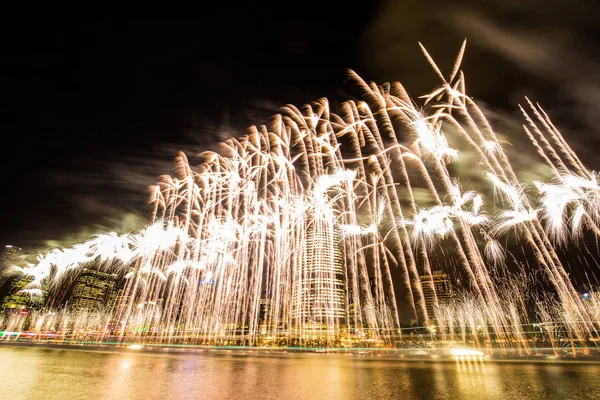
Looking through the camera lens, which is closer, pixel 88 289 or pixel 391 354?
pixel 391 354

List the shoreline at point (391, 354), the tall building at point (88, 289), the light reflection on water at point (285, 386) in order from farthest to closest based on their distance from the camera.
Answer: the tall building at point (88, 289) → the shoreline at point (391, 354) → the light reflection on water at point (285, 386)

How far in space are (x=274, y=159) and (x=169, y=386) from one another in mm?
18926

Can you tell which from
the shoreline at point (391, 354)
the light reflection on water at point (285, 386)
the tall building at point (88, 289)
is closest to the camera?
the light reflection on water at point (285, 386)

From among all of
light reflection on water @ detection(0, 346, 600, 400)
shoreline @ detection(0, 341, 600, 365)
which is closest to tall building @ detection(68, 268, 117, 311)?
shoreline @ detection(0, 341, 600, 365)

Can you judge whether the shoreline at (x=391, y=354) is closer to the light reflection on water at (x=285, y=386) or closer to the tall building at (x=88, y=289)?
the light reflection on water at (x=285, y=386)

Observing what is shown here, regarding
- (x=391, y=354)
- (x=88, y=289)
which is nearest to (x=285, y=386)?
(x=391, y=354)

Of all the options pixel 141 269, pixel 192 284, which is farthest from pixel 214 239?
pixel 141 269

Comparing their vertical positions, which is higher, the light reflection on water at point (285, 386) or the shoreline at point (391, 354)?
the shoreline at point (391, 354)

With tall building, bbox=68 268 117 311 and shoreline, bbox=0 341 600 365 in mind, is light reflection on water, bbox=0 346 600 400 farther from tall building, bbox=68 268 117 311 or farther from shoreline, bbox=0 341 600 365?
tall building, bbox=68 268 117 311

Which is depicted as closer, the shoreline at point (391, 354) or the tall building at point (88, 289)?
the shoreline at point (391, 354)

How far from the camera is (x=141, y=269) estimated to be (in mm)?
33344

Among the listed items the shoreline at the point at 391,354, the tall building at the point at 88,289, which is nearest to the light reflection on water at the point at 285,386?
the shoreline at the point at 391,354

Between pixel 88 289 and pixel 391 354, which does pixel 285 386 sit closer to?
pixel 391 354

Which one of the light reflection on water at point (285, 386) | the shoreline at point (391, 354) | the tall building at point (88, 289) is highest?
the tall building at point (88, 289)
